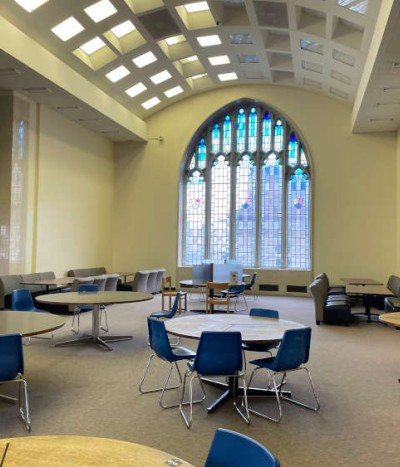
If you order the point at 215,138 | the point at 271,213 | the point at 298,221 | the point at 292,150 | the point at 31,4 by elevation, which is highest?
the point at 31,4

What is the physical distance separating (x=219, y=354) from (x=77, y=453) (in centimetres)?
215

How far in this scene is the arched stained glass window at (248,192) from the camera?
13336mm

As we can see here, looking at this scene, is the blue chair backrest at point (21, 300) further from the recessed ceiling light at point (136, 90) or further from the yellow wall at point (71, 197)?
the recessed ceiling light at point (136, 90)

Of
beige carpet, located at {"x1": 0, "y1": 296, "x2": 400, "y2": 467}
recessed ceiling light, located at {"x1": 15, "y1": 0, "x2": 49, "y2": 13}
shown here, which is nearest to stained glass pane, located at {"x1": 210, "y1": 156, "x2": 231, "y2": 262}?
recessed ceiling light, located at {"x1": 15, "y1": 0, "x2": 49, "y2": 13}

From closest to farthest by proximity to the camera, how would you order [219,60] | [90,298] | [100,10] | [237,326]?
[237,326] < [90,298] < [100,10] < [219,60]

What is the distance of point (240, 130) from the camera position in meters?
13.9

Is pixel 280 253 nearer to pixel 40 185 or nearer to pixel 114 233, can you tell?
pixel 114 233

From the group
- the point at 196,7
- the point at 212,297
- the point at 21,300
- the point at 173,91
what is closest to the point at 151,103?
the point at 173,91

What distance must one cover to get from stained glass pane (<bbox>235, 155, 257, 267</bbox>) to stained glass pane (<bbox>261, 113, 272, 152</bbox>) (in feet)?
2.09

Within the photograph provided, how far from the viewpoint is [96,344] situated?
6109mm

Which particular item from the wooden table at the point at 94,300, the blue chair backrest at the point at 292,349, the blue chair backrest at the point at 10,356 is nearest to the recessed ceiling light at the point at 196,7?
the wooden table at the point at 94,300

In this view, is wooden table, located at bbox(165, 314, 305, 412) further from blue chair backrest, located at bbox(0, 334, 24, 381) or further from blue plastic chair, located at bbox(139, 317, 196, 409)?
blue chair backrest, located at bbox(0, 334, 24, 381)

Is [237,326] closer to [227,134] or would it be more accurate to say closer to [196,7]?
[196,7]

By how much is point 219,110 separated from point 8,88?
656cm
